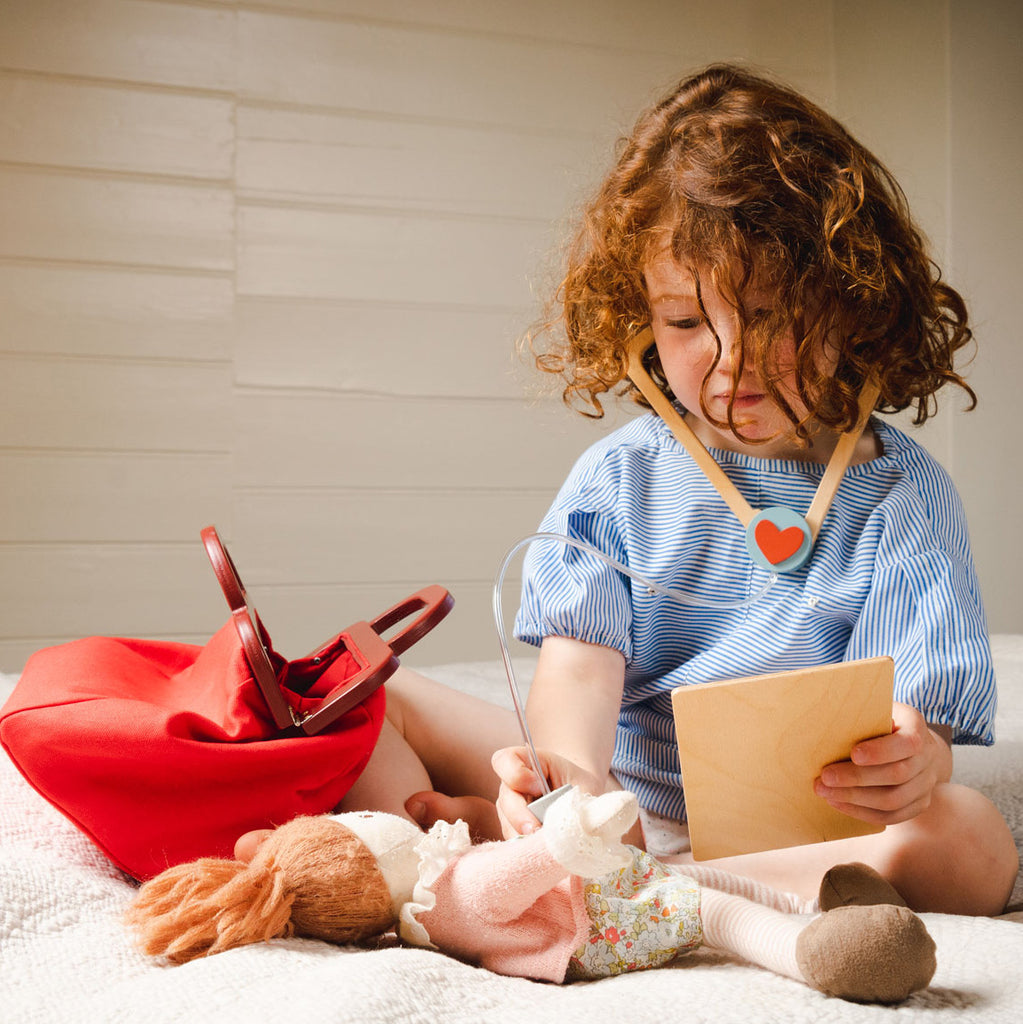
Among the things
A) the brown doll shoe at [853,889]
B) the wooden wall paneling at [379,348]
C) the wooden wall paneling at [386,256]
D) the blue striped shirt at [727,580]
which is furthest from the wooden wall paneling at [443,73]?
the brown doll shoe at [853,889]

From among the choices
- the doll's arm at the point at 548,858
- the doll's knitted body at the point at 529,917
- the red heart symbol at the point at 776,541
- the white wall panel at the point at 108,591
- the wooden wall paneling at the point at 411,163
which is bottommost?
the white wall panel at the point at 108,591

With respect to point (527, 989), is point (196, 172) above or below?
above

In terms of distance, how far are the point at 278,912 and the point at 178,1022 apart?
0.30 feet

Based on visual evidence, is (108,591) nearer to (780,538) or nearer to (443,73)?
(443,73)

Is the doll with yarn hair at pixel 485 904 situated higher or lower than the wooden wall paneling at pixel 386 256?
lower

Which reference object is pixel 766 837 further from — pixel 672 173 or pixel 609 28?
pixel 609 28

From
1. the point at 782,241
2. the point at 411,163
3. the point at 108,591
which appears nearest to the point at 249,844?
the point at 782,241

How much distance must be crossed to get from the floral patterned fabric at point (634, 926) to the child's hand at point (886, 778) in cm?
11

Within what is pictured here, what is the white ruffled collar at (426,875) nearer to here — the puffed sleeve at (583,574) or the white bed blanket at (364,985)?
the white bed blanket at (364,985)

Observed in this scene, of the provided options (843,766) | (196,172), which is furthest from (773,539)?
(196,172)

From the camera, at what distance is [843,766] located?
588 mm

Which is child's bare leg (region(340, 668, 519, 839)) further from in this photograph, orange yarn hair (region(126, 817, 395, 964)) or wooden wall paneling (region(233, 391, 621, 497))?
wooden wall paneling (region(233, 391, 621, 497))

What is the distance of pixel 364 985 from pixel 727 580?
19.3 inches

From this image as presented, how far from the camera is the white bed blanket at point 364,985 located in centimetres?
42
